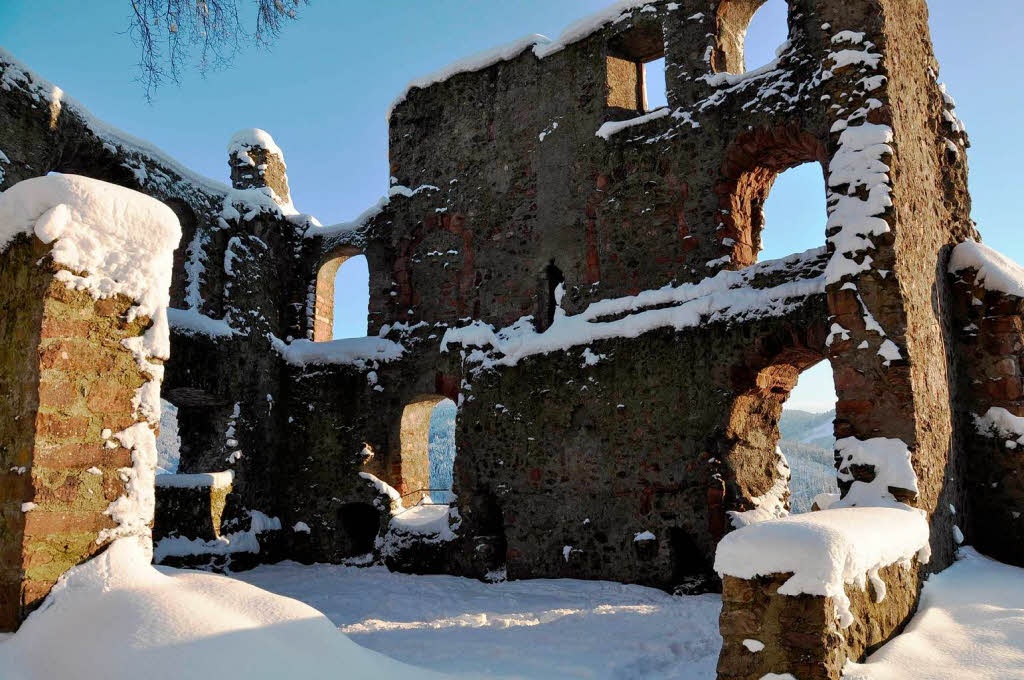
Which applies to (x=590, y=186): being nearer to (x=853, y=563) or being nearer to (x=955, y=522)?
(x=955, y=522)

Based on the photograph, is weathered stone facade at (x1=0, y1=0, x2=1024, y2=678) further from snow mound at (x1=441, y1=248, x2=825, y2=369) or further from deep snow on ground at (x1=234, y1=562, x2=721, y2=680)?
deep snow on ground at (x1=234, y1=562, x2=721, y2=680)

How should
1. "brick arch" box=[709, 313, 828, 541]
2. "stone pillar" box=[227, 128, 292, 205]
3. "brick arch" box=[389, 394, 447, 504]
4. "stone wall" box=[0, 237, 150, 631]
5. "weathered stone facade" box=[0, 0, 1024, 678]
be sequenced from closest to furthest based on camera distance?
1. "stone wall" box=[0, 237, 150, 631]
2. "weathered stone facade" box=[0, 0, 1024, 678]
3. "brick arch" box=[709, 313, 828, 541]
4. "brick arch" box=[389, 394, 447, 504]
5. "stone pillar" box=[227, 128, 292, 205]

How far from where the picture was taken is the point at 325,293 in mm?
13484

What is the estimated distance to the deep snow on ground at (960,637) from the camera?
12.0ft

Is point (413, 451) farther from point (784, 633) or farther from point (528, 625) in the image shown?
point (784, 633)

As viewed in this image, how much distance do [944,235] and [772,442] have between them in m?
2.92

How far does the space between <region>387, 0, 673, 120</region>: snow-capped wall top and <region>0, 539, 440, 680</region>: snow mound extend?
940 cm

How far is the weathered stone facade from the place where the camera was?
22.4 ft

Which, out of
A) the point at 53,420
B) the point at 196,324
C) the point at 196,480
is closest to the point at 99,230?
the point at 53,420

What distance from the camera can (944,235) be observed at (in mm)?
7953

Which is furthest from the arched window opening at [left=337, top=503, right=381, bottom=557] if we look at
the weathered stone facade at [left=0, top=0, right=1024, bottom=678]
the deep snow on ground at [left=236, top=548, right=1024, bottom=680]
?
the deep snow on ground at [left=236, top=548, right=1024, bottom=680]

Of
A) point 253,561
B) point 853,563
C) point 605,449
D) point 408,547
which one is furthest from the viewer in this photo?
point 253,561

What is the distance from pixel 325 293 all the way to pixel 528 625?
343 inches

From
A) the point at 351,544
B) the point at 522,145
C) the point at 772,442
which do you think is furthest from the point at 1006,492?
the point at 351,544
